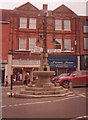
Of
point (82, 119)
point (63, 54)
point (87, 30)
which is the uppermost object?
point (87, 30)

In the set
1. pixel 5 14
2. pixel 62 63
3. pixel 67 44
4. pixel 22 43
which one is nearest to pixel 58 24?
pixel 67 44

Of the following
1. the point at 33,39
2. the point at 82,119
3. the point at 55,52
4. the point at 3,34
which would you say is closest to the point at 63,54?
the point at 55,52

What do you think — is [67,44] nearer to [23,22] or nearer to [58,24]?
[58,24]

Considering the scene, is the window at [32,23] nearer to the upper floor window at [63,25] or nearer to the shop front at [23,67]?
the upper floor window at [63,25]

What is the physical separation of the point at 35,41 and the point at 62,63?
4570 millimetres

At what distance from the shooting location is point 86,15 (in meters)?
46.9

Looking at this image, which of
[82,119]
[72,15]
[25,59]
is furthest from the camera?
[72,15]

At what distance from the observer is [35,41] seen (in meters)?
43.8

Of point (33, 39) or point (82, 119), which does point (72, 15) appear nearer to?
point (33, 39)

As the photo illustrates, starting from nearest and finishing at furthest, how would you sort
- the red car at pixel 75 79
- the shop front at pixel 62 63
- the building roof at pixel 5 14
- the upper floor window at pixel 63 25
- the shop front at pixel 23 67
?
the red car at pixel 75 79 < the shop front at pixel 23 67 < the shop front at pixel 62 63 < the building roof at pixel 5 14 < the upper floor window at pixel 63 25

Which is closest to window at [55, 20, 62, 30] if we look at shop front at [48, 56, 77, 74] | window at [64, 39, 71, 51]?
window at [64, 39, 71, 51]

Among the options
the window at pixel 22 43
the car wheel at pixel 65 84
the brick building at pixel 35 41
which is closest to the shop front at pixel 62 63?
the brick building at pixel 35 41

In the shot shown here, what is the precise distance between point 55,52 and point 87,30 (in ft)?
18.1

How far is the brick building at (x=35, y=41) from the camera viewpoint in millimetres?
43344
